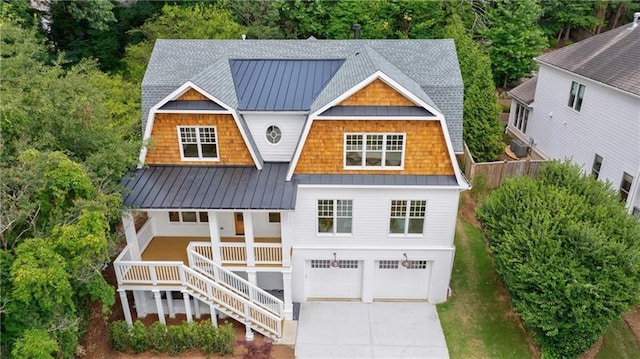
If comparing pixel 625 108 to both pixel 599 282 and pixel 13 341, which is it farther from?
pixel 13 341

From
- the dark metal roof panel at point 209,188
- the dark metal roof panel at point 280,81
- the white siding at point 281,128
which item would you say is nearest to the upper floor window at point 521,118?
the dark metal roof panel at point 280,81

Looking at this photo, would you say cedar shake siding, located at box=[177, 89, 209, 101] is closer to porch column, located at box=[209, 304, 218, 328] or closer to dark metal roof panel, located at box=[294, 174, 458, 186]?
dark metal roof panel, located at box=[294, 174, 458, 186]

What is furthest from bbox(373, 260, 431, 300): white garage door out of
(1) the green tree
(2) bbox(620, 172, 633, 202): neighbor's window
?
(1) the green tree

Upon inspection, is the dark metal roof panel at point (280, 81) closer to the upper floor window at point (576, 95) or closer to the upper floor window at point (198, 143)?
the upper floor window at point (198, 143)

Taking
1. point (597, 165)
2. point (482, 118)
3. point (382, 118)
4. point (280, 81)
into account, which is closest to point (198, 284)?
point (280, 81)

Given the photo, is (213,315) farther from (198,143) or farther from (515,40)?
(515,40)
